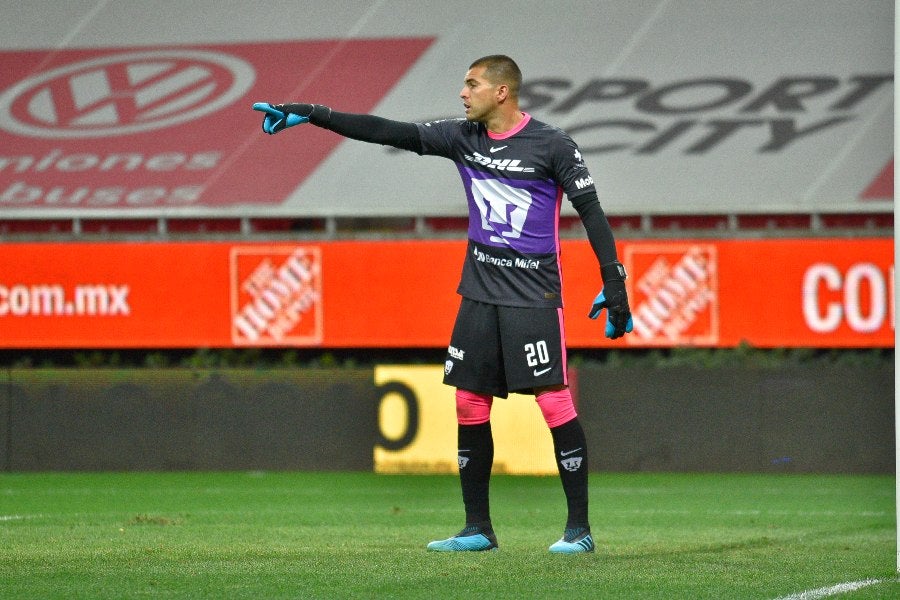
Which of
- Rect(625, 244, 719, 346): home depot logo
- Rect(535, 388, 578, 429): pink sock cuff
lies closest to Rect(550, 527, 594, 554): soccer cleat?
Rect(535, 388, 578, 429): pink sock cuff

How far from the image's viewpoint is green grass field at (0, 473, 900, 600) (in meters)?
4.14

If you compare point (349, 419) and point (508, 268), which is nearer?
point (508, 268)

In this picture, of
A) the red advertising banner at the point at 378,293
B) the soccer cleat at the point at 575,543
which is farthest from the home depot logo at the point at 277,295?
the soccer cleat at the point at 575,543

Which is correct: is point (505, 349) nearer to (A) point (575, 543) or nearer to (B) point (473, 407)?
(B) point (473, 407)

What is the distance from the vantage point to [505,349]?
5078 millimetres

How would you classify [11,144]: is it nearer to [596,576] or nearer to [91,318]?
[91,318]

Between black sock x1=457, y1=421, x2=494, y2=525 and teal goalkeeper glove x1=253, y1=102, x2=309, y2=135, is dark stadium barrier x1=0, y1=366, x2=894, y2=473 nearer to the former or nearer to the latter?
black sock x1=457, y1=421, x2=494, y2=525

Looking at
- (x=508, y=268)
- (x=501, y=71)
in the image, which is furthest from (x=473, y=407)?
(x=501, y=71)

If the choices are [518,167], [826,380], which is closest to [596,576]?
[518,167]

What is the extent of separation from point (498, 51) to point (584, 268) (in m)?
3.31

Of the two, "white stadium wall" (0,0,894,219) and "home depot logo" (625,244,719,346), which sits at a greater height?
"white stadium wall" (0,0,894,219)

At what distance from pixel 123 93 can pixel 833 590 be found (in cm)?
1422

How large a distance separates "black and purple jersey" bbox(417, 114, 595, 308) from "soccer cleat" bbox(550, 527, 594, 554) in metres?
0.79

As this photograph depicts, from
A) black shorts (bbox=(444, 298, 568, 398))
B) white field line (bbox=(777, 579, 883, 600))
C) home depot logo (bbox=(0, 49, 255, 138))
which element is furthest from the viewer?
home depot logo (bbox=(0, 49, 255, 138))
